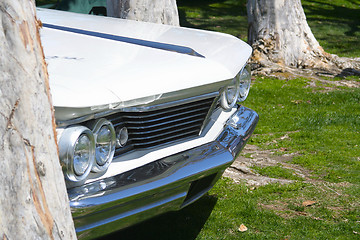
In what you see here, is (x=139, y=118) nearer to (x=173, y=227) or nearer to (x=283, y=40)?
(x=173, y=227)

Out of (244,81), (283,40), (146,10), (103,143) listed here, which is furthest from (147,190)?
(283,40)

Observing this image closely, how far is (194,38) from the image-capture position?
3.66m

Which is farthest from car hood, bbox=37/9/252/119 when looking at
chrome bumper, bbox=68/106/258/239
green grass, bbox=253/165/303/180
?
green grass, bbox=253/165/303/180

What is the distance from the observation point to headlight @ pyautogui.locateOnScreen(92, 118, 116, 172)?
261 centimetres

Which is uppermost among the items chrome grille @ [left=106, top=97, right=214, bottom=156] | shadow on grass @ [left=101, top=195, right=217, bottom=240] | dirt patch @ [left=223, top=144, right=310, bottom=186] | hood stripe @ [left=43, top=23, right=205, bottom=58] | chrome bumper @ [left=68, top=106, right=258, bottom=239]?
hood stripe @ [left=43, top=23, right=205, bottom=58]

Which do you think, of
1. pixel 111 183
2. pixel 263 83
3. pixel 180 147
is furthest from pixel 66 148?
pixel 263 83

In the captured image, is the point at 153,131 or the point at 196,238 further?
the point at 196,238

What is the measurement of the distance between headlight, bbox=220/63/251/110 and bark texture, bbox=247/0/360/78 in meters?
4.93

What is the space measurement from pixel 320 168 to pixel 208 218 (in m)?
1.52

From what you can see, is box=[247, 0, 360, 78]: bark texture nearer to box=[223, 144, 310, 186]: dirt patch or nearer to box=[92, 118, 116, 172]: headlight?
box=[223, 144, 310, 186]: dirt patch

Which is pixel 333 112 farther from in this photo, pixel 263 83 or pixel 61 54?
pixel 61 54

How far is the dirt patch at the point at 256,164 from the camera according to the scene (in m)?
4.73

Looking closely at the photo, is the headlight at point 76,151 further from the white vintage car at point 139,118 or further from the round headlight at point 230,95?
the round headlight at point 230,95

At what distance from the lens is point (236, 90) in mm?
3605
